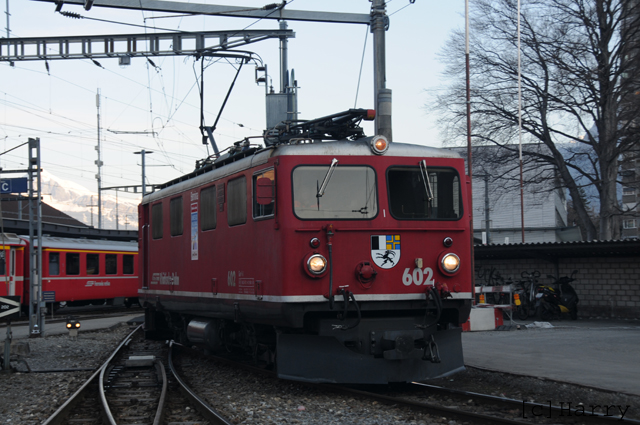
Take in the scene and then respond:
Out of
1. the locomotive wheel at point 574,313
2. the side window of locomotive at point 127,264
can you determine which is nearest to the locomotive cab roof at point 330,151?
the locomotive wheel at point 574,313

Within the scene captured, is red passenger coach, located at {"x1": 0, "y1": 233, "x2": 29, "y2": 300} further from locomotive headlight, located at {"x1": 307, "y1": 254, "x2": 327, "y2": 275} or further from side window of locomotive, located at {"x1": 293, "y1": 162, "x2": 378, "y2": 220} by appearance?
locomotive headlight, located at {"x1": 307, "y1": 254, "x2": 327, "y2": 275}

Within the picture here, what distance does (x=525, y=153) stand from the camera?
103ft

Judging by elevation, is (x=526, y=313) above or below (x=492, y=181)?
below

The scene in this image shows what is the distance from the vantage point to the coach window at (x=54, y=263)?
27344mm

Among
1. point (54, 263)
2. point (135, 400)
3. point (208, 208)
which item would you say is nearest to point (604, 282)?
point (208, 208)

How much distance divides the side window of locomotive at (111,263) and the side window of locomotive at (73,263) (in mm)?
1684

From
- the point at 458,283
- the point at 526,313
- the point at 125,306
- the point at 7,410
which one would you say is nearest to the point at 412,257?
the point at 458,283

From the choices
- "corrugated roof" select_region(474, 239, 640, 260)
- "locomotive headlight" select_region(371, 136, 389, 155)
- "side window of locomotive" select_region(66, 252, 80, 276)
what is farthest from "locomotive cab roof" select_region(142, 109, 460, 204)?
"side window of locomotive" select_region(66, 252, 80, 276)

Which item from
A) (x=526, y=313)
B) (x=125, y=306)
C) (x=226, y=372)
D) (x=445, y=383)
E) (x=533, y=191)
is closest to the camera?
(x=445, y=383)

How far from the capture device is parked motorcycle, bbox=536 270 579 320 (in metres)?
20.5

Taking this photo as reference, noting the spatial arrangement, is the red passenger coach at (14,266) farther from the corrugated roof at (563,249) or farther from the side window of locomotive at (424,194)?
the side window of locomotive at (424,194)

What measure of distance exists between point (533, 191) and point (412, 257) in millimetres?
23478

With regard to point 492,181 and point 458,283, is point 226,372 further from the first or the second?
point 492,181

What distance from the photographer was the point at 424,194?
921 centimetres
